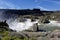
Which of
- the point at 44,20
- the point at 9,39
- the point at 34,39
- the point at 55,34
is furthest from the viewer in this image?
the point at 44,20

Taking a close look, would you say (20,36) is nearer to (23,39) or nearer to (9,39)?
(23,39)

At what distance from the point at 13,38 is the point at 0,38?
0.77m

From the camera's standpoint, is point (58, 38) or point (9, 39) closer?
point (9, 39)

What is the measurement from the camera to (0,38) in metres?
14.7

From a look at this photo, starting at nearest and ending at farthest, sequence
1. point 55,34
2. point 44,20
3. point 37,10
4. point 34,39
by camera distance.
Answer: point 34,39
point 55,34
point 44,20
point 37,10

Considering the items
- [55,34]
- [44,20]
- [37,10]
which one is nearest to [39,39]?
[55,34]

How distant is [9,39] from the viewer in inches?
558

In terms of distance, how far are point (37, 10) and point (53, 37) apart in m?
52.0

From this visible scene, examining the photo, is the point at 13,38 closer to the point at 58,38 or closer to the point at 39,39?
the point at 39,39

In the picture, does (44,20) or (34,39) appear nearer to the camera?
(34,39)

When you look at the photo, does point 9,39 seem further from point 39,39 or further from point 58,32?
point 58,32

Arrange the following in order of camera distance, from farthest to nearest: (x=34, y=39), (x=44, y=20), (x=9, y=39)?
(x=44, y=20) → (x=34, y=39) → (x=9, y=39)

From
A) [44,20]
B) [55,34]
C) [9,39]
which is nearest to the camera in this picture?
[9,39]

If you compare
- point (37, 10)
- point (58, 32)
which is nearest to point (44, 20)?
point (37, 10)
